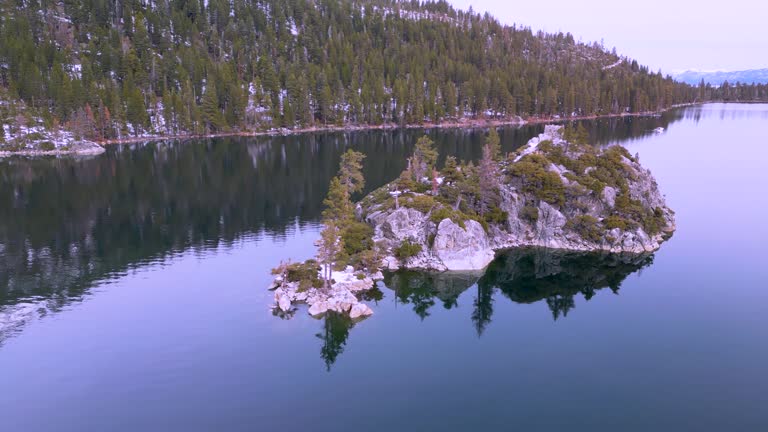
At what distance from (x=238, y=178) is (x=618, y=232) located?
91195mm

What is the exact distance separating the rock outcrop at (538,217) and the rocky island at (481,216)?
0.17 metres

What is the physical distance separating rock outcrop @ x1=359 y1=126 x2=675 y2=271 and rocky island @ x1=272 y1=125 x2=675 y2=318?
167mm

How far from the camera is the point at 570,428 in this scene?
40406mm

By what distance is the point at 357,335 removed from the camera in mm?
55094

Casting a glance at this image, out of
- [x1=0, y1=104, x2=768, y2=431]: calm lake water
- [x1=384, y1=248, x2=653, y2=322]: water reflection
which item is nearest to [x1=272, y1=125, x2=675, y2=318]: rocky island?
[x1=384, y1=248, x2=653, y2=322]: water reflection

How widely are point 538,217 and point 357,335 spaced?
43317 mm

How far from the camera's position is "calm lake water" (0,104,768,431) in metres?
42.4

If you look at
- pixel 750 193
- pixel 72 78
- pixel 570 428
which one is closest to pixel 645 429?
pixel 570 428

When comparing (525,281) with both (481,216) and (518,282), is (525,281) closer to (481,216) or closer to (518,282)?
(518,282)

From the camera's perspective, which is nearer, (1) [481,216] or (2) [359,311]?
(2) [359,311]

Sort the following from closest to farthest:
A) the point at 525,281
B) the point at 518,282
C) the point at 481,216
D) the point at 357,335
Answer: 1. the point at 357,335
2. the point at 518,282
3. the point at 525,281
4. the point at 481,216

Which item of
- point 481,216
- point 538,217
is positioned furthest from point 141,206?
point 538,217

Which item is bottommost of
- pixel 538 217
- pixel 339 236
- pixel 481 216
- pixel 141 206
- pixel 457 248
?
pixel 457 248

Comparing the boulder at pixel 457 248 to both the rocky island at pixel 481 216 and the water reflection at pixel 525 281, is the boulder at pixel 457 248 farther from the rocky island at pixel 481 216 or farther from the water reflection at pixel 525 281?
the water reflection at pixel 525 281
